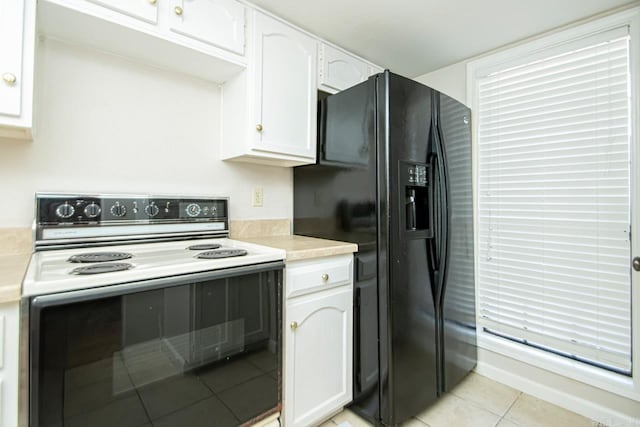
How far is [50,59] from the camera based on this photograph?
1.28m

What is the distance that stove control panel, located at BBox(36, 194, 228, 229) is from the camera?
4.04 feet

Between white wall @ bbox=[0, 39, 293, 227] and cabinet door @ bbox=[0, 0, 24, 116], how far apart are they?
12.6 inches

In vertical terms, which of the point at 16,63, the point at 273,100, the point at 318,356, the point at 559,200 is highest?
the point at 273,100

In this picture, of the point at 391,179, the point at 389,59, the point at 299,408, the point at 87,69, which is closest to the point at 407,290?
the point at 391,179

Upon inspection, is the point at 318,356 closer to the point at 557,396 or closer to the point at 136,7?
the point at 557,396

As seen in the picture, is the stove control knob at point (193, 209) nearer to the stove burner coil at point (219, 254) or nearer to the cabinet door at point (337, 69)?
the stove burner coil at point (219, 254)

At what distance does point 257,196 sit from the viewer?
6.22 ft

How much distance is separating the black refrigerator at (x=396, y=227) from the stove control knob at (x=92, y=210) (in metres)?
1.08

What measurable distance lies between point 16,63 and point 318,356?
1582mm

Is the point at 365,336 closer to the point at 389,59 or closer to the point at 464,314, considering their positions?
the point at 464,314

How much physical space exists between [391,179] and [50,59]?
1562 millimetres

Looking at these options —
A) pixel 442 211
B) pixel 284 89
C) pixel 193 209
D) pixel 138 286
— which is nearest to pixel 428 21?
pixel 284 89

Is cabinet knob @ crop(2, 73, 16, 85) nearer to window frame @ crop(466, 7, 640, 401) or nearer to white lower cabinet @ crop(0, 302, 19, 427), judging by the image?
white lower cabinet @ crop(0, 302, 19, 427)

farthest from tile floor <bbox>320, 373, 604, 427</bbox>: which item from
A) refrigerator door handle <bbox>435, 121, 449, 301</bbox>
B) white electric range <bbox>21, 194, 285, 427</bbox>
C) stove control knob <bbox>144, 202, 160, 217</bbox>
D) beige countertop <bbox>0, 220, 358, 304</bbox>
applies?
stove control knob <bbox>144, 202, 160, 217</bbox>
